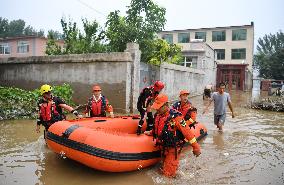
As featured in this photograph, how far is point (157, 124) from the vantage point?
217 inches

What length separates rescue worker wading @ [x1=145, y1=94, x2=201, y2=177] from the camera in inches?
206

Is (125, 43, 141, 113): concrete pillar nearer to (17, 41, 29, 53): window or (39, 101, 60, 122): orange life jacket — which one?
(39, 101, 60, 122): orange life jacket

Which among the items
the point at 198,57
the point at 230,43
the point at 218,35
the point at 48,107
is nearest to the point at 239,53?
the point at 230,43

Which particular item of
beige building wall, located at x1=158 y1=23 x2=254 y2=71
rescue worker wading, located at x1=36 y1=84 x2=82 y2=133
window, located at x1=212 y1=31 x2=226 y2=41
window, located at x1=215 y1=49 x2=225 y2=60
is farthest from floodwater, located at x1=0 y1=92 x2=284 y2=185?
window, located at x1=212 y1=31 x2=226 y2=41

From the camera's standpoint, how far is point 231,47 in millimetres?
39281

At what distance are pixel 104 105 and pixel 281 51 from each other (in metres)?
41.2

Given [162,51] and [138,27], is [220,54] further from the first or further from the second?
[138,27]

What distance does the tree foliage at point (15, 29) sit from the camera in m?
60.0

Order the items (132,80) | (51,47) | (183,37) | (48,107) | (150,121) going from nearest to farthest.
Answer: (48,107) → (150,121) → (132,80) → (51,47) → (183,37)

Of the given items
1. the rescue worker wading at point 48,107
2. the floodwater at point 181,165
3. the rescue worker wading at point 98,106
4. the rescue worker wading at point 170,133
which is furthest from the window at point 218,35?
the rescue worker wading at point 170,133

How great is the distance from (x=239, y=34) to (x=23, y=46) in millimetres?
26586

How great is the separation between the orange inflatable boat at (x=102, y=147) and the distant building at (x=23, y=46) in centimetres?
3029

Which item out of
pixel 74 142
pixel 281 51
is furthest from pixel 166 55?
pixel 281 51

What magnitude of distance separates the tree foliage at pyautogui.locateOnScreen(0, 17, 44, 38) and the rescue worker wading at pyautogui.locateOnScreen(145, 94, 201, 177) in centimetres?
5719
